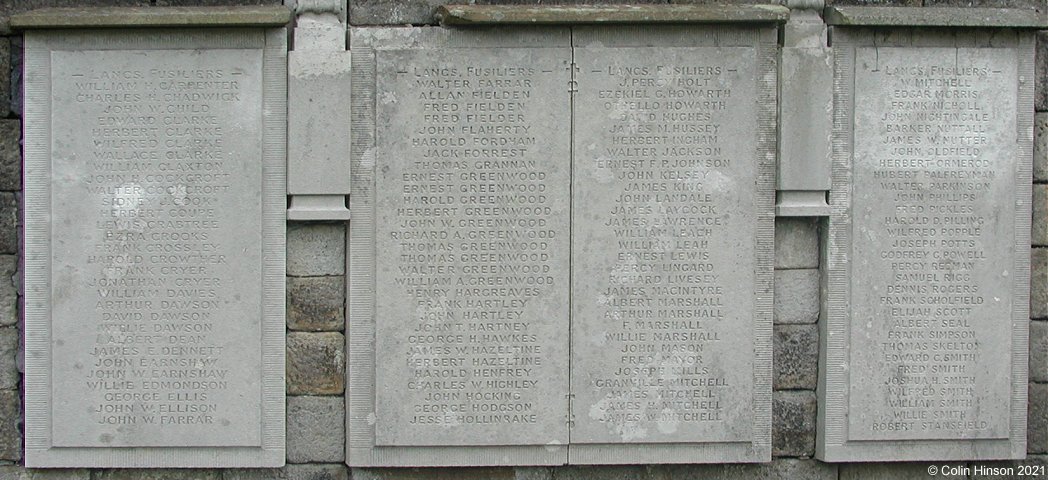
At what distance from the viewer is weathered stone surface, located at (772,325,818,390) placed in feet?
16.3

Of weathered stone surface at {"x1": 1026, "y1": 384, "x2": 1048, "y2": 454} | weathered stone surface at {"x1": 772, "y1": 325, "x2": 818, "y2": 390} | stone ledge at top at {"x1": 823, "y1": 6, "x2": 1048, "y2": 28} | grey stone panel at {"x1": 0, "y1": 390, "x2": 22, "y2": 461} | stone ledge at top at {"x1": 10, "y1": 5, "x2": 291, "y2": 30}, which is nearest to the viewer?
stone ledge at top at {"x1": 10, "y1": 5, "x2": 291, "y2": 30}

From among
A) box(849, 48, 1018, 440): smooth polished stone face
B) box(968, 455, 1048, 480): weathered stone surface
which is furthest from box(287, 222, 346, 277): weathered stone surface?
box(968, 455, 1048, 480): weathered stone surface

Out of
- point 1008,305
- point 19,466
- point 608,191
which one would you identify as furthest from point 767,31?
point 19,466

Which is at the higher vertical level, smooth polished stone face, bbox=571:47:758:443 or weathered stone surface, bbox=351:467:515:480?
smooth polished stone face, bbox=571:47:758:443

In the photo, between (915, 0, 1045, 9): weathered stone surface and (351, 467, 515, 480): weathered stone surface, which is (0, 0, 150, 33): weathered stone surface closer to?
(351, 467, 515, 480): weathered stone surface

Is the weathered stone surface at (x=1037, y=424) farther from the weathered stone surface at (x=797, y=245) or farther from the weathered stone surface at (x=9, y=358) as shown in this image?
the weathered stone surface at (x=9, y=358)

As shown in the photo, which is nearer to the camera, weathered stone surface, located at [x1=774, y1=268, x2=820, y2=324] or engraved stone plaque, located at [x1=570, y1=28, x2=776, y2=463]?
engraved stone plaque, located at [x1=570, y1=28, x2=776, y2=463]

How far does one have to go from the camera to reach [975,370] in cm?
492

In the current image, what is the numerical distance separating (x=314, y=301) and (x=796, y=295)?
94.5 inches

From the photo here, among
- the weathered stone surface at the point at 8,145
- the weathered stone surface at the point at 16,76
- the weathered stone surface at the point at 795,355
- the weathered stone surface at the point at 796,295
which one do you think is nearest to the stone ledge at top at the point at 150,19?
the weathered stone surface at the point at 16,76

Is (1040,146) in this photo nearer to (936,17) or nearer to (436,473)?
(936,17)

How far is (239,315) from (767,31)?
291 cm

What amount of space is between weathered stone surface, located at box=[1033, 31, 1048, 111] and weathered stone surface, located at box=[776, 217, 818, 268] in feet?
4.30

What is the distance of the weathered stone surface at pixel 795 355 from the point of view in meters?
4.96
